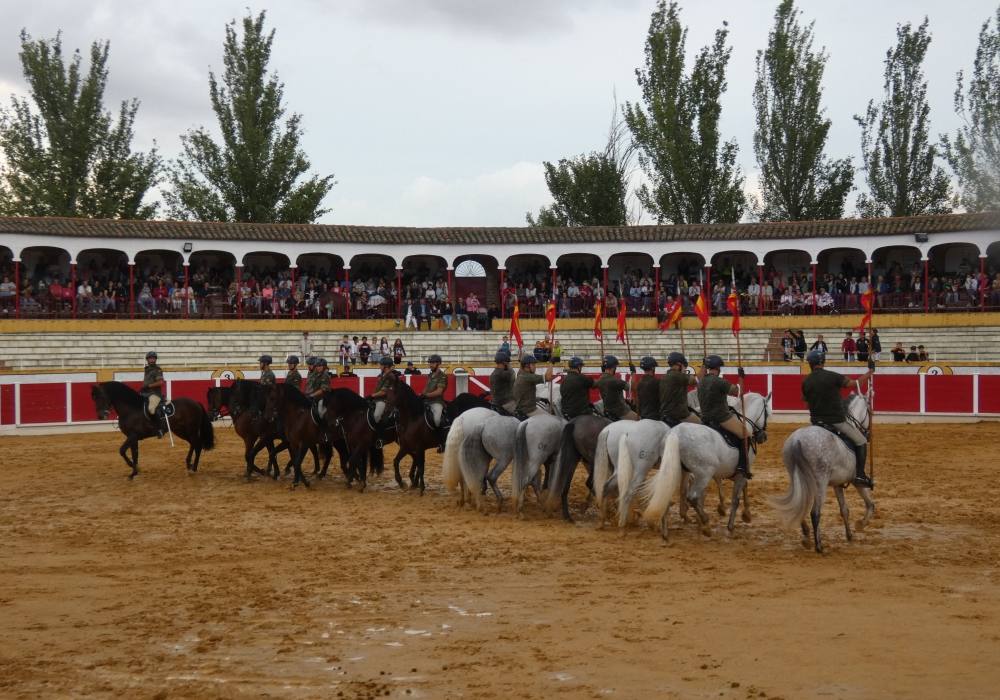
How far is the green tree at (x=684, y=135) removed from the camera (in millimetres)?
42469

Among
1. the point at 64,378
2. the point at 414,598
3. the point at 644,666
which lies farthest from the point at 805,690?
the point at 64,378

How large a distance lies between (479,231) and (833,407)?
1051 inches

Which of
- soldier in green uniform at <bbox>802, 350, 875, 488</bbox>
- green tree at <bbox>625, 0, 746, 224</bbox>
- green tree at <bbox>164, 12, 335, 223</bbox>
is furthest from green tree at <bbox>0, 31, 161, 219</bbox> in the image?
soldier in green uniform at <bbox>802, 350, 875, 488</bbox>

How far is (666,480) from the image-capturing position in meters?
10.6

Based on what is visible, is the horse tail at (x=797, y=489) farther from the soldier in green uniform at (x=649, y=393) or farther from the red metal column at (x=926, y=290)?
the red metal column at (x=926, y=290)

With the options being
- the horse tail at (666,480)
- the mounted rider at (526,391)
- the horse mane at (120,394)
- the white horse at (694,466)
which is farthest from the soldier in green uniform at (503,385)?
the horse mane at (120,394)

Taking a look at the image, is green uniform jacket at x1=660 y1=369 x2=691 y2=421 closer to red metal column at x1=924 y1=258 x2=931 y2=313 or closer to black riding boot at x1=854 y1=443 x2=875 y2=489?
black riding boot at x1=854 y1=443 x2=875 y2=489

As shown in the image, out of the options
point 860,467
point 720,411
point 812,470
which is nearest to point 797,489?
point 812,470

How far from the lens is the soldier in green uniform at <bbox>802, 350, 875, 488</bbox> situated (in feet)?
34.9

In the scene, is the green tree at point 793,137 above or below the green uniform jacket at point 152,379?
above

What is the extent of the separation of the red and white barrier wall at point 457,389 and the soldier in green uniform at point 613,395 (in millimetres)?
13780

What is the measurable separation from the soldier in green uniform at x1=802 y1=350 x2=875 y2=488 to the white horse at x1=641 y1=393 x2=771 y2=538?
0.95m

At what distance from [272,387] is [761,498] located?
25.1ft

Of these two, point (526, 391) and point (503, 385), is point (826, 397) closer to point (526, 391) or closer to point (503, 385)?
point (526, 391)
